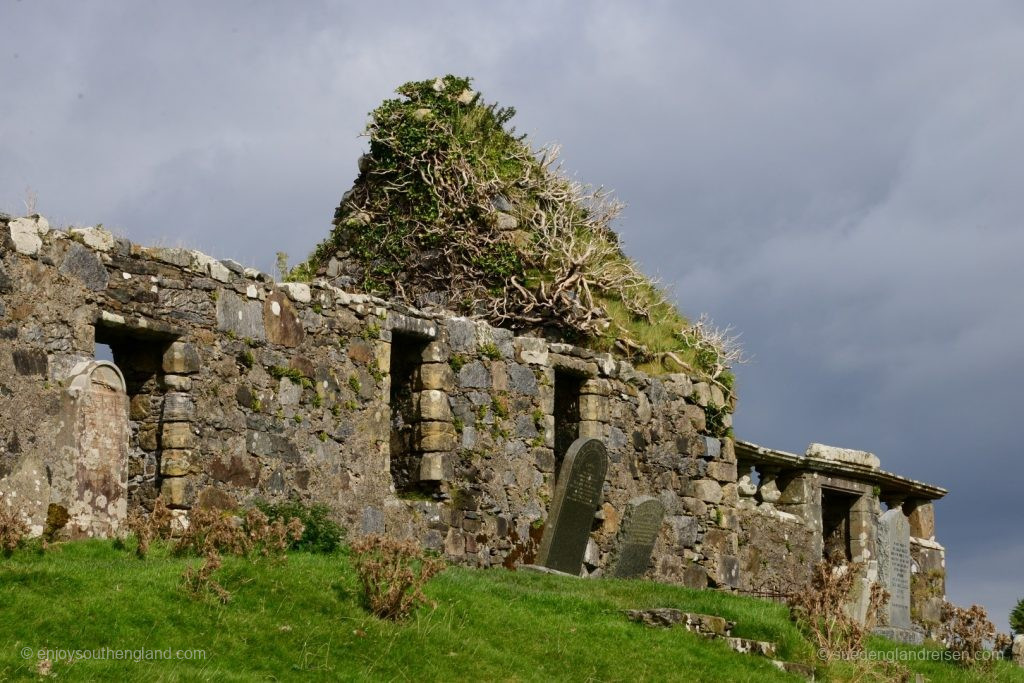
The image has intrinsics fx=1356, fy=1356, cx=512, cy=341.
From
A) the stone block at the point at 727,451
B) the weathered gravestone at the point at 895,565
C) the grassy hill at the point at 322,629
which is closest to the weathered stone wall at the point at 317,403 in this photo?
the stone block at the point at 727,451

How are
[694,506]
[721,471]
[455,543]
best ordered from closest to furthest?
1. [455,543]
2. [694,506]
3. [721,471]

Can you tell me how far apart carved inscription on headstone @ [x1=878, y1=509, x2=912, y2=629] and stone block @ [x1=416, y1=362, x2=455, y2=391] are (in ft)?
22.2

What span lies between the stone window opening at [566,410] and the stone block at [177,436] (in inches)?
249

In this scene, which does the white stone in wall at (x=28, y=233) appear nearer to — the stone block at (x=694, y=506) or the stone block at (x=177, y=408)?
the stone block at (x=177, y=408)

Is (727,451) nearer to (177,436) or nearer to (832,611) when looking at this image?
Result: (832,611)

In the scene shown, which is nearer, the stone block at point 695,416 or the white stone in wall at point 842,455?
the stone block at point 695,416

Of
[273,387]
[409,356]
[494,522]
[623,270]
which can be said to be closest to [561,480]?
[494,522]

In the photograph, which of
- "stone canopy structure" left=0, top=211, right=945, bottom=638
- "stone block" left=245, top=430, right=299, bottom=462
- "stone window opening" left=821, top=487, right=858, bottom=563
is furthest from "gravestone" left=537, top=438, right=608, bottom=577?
"stone window opening" left=821, top=487, right=858, bottom=563

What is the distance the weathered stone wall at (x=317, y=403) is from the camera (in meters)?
12.5

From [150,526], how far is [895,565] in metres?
11.4

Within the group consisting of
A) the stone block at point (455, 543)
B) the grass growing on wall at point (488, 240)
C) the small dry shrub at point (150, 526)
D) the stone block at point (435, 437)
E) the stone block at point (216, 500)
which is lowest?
the stone block at point (455, 543)

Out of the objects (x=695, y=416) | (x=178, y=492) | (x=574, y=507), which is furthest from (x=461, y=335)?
(x=695, y=416)

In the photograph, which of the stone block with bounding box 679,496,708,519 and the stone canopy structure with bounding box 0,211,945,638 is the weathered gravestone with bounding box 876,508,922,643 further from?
the stone block with bounding box 679,496,708,519

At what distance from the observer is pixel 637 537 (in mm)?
17203
